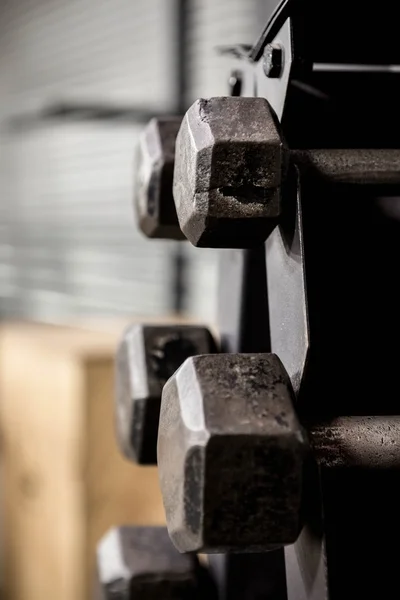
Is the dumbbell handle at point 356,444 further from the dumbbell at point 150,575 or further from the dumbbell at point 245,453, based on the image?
the dumbbell at point 150,575

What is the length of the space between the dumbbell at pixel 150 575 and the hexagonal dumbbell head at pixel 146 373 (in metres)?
0.07

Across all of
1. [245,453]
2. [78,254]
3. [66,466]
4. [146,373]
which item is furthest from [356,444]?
[78,254]

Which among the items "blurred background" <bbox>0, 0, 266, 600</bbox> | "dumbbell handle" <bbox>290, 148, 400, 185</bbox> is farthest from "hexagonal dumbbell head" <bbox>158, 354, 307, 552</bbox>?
"blurred background" <bbox>0, 0, 266, 600</bbox>

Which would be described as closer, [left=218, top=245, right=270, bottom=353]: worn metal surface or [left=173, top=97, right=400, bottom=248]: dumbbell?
[left=173, top=97, right=400, bottom=248]: dumbbell

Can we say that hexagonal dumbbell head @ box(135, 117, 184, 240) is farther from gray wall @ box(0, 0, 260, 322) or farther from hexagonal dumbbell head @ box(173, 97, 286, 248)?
gray wall @ box(0, 0, 260, 322)

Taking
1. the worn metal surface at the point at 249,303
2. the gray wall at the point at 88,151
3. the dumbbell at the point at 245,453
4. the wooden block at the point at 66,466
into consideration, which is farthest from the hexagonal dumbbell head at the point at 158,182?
the gray wall at the point at 88,151

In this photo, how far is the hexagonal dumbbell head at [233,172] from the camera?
1.27 feet

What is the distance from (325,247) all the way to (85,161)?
322 cm

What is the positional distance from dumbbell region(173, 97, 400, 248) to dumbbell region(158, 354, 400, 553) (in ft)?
0.21

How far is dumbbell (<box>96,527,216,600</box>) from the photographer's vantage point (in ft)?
1.77

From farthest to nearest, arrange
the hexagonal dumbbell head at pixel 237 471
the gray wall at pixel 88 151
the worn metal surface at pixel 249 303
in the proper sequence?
the gray wall at pixel 88 151 < the worn metal surface at pixel 249 303 < the hexagonal dumbbell head at pixel 237 471

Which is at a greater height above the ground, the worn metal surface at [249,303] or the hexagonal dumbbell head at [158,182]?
the hexagonal dumbbell head at [158,182]

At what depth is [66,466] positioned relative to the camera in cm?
173

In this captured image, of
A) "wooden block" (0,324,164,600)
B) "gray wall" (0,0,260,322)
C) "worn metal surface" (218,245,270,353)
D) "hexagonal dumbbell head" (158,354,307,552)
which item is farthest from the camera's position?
"gray wall" (0,0,260,322)
